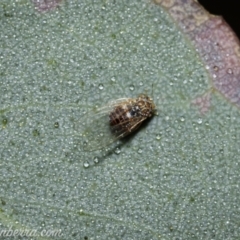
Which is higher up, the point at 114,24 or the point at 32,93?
the point at 114,24

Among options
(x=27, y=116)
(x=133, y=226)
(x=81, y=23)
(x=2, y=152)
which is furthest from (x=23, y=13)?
(x=133, y=226)

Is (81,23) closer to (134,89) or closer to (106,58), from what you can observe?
(106,58)

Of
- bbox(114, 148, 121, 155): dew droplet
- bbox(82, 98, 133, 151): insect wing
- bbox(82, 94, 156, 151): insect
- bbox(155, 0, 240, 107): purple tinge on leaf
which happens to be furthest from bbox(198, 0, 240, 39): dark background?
bbox(114, 148, 121, 155): dew droplet

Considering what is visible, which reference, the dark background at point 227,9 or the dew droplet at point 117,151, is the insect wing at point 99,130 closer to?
the dew droplet at point 117,151

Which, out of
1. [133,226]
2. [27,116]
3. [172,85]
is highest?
[172,85]

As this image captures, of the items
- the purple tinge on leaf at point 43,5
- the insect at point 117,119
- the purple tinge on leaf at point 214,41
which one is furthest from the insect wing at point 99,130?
the purple tinge on leaf at point 43,5
